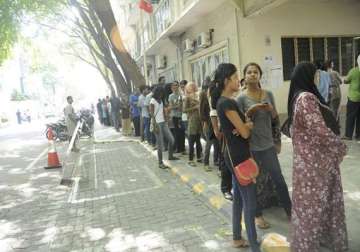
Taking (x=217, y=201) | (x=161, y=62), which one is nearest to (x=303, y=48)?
(x=217, y=201)

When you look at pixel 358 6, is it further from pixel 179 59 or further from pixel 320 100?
pixel 320 100

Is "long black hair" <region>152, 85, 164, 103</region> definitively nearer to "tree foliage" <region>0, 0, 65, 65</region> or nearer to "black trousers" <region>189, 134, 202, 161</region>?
"black trousers" <region>189, 134, 202, 161</region>

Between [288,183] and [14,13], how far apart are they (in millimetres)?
15692

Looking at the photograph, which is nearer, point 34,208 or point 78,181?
point 34,208

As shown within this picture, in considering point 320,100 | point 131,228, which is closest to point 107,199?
point 131,228

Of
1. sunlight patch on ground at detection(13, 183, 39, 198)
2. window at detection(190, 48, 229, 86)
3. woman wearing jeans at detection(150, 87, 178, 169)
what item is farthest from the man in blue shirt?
sunlight patch on ground at detection(13, 183, 39, 198)

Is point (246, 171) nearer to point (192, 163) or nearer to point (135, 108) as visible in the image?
point (192, 163)

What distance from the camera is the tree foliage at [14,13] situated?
17422 millimetres

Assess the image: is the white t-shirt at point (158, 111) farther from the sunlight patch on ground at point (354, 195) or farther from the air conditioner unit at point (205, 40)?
the air conditioner unit at point (205, 40)

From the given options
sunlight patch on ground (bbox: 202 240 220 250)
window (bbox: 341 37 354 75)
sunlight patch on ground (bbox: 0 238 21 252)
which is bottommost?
sunlight patch on ground (bbox: 0 238 21 252)

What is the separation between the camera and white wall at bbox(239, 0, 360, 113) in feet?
43.4

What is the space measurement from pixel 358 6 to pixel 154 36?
1172cm

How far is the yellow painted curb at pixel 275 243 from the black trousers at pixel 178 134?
6042 millimetres

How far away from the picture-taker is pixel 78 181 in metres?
8.93
